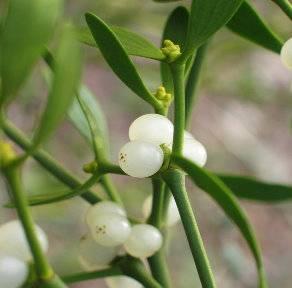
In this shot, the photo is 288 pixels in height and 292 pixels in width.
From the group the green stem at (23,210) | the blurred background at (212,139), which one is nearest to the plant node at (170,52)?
the green stem at (23,210)

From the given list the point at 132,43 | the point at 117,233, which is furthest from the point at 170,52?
the point at 117,233

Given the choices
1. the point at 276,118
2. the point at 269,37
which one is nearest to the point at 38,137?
the point at 269,37

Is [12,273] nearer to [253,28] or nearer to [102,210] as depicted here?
[102,210]

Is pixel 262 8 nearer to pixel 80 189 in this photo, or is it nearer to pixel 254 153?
pixel 254 153

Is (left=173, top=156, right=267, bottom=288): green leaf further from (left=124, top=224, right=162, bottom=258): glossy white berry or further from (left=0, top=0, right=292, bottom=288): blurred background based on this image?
(left=0, top=0, right=292, bottom=288): blurred background

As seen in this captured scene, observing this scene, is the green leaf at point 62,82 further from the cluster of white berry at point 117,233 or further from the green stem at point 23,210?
the cluster of white berry at point 117,233

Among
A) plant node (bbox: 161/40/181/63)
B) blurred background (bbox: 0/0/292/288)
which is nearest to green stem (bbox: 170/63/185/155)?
plant node (bbox: 161/40/181/63)
